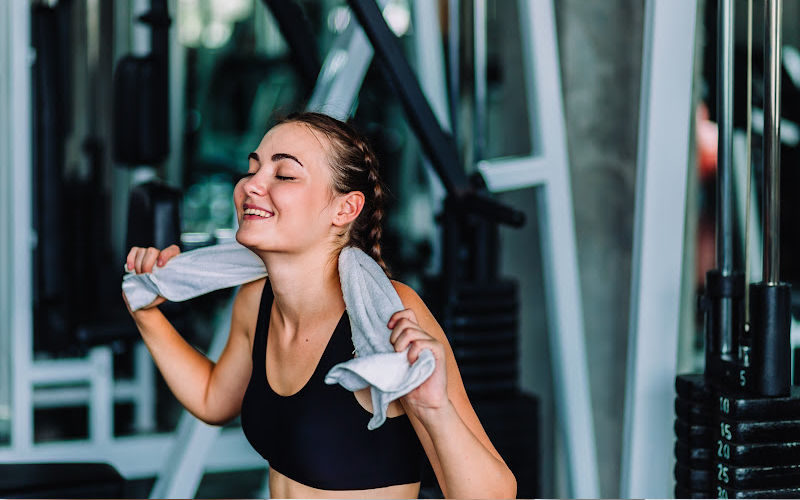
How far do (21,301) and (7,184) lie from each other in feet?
1.32

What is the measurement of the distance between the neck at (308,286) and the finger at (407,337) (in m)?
0.27

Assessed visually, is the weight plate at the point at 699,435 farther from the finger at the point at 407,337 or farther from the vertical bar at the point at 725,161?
the finger at the point at 407,337

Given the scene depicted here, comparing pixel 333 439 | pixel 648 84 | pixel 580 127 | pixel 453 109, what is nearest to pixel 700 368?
pixel 580 127

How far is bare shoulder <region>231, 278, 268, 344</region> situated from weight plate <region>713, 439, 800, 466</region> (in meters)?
0.74

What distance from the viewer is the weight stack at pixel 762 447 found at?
1.36 metres

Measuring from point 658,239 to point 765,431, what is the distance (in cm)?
46

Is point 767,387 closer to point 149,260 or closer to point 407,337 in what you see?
point 407,337

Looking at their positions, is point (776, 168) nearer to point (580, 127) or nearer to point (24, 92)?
point (580, 127)

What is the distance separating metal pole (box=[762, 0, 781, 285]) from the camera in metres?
1.37

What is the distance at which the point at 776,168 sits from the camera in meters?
1.37

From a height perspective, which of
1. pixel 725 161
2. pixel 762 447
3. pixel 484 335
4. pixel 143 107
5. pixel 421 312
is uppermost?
pixel 143 107

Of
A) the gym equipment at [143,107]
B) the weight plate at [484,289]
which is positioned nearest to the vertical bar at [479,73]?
the weight plate at [484,289]

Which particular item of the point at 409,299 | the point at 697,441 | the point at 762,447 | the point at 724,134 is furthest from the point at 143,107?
the point at 762,447

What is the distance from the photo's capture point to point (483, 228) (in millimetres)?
2117
